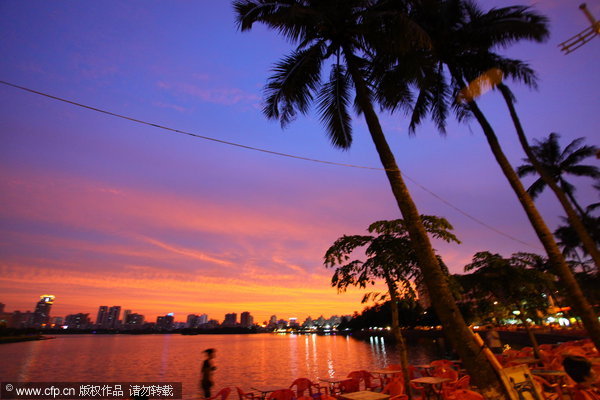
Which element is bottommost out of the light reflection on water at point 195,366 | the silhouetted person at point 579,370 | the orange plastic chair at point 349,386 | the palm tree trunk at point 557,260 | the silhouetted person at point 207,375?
the light reflection on water at point 195,366

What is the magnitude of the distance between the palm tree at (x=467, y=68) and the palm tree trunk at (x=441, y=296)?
2920 mm

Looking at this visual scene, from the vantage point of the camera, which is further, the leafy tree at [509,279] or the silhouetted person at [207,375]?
the leafy tree at [509,279]

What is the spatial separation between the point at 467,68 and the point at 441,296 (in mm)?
10532

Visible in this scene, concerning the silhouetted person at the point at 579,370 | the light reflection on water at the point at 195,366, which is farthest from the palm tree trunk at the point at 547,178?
the light reflection on water at the point at 195,366

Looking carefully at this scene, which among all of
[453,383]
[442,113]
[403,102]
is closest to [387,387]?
[453,383]

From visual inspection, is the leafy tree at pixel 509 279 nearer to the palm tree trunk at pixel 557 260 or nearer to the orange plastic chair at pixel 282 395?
the palm tree trunk at pixel 557 260

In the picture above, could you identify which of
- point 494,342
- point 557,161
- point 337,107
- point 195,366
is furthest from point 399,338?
point 195,366

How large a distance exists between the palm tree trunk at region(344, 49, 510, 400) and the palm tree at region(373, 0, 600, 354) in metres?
2.92

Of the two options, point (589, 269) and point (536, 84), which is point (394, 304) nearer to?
A: point (536, 84)

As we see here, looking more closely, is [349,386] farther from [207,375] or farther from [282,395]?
[207,375]

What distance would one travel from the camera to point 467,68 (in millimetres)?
12672

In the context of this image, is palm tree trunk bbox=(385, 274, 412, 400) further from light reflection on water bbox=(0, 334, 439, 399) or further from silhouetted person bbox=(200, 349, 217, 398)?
light reflection on water bbox=(0, 334, 439, 399)

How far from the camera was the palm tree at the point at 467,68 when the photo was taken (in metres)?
8.92

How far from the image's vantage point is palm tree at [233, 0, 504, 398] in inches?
223
